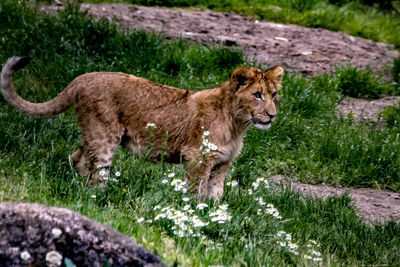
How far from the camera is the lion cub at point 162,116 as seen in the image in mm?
6164

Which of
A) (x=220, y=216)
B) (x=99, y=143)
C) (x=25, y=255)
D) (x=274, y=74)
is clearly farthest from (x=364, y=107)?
(x=25, y=255)

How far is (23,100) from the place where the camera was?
6223mm

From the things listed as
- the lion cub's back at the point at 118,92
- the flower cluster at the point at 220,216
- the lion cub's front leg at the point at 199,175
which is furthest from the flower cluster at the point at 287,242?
the lion cub's back at the point at 118,92

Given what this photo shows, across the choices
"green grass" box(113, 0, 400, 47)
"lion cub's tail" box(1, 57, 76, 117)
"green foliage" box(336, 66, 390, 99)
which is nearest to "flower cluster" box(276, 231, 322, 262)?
"lion cub's tail" box(1, 57, 76, 117)

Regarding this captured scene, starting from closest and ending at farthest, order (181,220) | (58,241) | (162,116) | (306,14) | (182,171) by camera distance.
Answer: (58,241), (181,220), (182,171), (162,116), (306,14)

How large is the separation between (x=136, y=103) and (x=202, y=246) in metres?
1.89

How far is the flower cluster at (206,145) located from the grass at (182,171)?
41 centimetres

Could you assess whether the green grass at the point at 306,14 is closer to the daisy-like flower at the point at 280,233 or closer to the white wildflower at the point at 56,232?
the daisy-like flower at the point at 280,233

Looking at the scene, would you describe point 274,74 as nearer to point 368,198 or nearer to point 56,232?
point 368,198

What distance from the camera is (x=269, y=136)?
8211mm

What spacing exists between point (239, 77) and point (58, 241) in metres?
3.15

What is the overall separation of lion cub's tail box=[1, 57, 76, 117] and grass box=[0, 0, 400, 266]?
1.57 feet

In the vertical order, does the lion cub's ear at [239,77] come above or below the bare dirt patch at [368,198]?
above

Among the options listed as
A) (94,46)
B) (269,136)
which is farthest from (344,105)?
(94,46)
